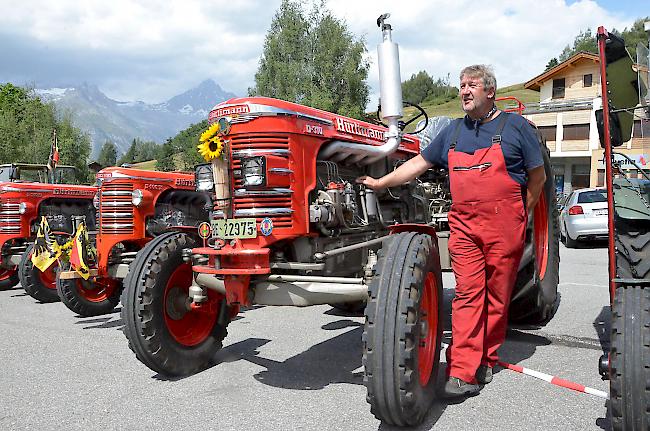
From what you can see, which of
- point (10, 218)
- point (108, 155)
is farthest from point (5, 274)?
point (108, 155)

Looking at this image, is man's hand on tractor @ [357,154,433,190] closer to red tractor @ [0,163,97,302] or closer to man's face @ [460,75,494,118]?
man's face @ [460,75,494,118]

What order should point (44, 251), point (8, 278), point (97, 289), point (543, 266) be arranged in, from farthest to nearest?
point (8, 278)
point (44, 251)
point (97, 289)
point (543, 266)

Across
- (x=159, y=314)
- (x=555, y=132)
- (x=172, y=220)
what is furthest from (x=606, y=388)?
(x=555, y=132)

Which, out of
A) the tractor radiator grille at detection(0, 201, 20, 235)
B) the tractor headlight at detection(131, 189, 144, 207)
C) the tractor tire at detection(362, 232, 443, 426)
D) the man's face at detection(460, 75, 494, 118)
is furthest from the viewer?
the tractor radiator grille at detection(0, 201, 20, 235)

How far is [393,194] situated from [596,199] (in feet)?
32.7

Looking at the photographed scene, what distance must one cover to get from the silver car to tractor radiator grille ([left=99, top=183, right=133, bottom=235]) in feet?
32.7

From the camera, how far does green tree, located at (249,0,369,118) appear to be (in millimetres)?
37156

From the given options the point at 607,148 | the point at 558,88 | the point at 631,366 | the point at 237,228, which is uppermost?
the point at 558,88

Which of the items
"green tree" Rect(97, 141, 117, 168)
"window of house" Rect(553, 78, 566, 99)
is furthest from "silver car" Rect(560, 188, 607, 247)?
"green tree" Rect(97, 141, 117, 168)

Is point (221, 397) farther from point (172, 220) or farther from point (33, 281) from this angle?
point (33, 281)

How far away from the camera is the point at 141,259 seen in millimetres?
4309

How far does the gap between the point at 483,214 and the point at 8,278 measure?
836cm

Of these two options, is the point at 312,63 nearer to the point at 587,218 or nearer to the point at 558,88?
the point at 558,88

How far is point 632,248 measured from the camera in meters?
3.44
